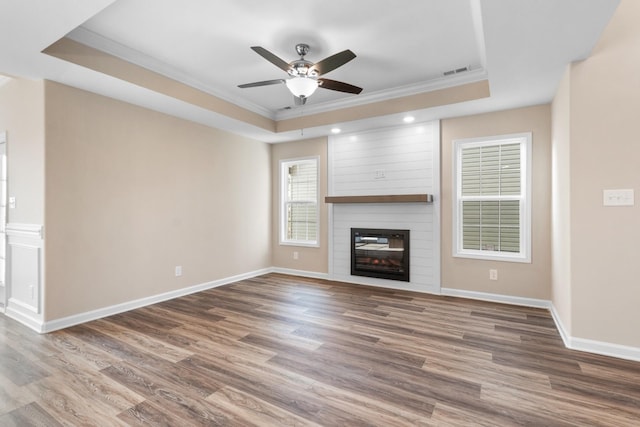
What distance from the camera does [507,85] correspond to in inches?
131

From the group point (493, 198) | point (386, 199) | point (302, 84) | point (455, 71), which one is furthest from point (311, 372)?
point (455, 71)

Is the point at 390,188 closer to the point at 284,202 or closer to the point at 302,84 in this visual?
the point at 284,202

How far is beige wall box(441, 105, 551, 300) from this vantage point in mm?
3879

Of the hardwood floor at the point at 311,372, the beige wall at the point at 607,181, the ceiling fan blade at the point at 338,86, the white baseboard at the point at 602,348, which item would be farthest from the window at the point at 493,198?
the ceiling fan blade at the point at 338,86

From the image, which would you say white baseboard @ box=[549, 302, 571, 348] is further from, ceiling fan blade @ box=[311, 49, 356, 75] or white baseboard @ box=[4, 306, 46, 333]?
white baseboard @ box=[4, 306, 46, 333]

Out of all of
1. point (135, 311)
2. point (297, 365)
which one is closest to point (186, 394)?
point (297, 365)

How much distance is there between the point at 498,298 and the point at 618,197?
198cm

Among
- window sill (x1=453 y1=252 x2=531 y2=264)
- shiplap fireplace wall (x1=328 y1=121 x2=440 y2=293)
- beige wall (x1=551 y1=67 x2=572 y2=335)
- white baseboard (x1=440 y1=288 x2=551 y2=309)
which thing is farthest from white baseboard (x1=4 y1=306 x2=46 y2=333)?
beige wall (x1=551 y1=67 x2=572 y2=335)

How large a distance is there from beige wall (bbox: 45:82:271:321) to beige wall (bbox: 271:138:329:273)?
2.07 ft

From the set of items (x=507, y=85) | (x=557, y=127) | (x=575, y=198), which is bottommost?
(x=575, y=198)

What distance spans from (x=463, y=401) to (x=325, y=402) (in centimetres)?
87

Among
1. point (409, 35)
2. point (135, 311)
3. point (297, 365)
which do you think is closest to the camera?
point (297, 365)

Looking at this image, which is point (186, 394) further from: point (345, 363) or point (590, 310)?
point (590, 310)

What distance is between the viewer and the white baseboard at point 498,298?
154 inches
